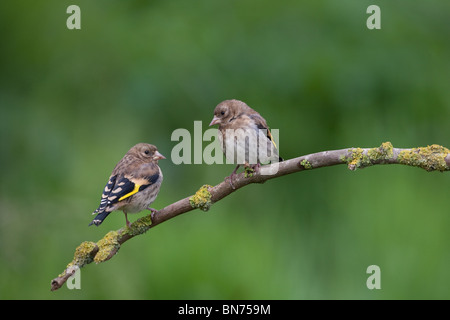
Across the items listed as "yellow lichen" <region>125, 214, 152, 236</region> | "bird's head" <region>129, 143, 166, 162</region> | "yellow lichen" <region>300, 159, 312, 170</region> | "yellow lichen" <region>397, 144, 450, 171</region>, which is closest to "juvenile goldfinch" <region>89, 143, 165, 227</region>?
"bird's head" <region>129, 143, 166, 162</region>

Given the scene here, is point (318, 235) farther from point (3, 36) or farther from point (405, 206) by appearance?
point (3, 36)

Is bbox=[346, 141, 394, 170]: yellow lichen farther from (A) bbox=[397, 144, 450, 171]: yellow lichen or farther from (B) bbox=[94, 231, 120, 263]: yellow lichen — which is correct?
(B) bbox=[94, 231, 120, 263]: yellow lichen

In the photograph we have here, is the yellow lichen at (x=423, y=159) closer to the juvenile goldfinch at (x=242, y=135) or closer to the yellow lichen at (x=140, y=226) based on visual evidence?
the juvenile goldfinch at (x=242, y=135)

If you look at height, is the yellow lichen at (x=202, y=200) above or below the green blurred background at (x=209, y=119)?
below

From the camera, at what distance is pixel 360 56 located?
7359mm

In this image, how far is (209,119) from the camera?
7254mm

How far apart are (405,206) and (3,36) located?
5.10 m

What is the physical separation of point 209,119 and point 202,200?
13.0 feet

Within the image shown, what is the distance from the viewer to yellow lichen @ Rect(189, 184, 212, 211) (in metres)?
3.27

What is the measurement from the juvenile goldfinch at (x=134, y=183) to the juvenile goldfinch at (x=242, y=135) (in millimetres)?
477

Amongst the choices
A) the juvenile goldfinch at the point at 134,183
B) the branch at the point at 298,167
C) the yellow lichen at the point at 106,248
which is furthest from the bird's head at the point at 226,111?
the yellow lichen at the point at 106,248

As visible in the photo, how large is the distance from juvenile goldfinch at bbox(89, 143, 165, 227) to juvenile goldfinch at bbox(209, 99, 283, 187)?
1.56 feet

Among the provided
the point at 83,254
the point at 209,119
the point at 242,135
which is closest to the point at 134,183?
the point at 242,135

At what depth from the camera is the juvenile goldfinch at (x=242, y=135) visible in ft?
13.8
